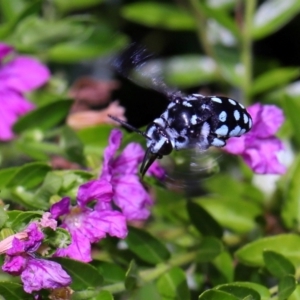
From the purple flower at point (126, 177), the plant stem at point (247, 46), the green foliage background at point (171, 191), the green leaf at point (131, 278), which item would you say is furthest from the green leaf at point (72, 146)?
the plant stem at point (247, 46)

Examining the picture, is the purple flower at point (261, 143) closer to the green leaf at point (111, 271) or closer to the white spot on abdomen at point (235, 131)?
the white spot on abdomen at point (235, 131)

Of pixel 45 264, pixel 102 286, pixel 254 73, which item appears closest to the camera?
pixel 45 264

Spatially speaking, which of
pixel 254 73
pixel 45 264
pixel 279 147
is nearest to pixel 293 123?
pixel 279 147

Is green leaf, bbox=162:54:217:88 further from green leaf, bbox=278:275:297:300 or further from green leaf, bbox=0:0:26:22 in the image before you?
green leaf, bbox=278:275:297:300

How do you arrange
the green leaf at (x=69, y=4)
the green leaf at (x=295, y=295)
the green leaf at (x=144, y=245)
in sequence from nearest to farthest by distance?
the green leaf at (x=295, y=295) < the green leaf at (x=144, y=245) < the green leaf at (x=69, y=4)

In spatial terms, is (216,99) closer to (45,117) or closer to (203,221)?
(203,221)

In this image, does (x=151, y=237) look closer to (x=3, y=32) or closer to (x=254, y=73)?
(x=3, y=32)
